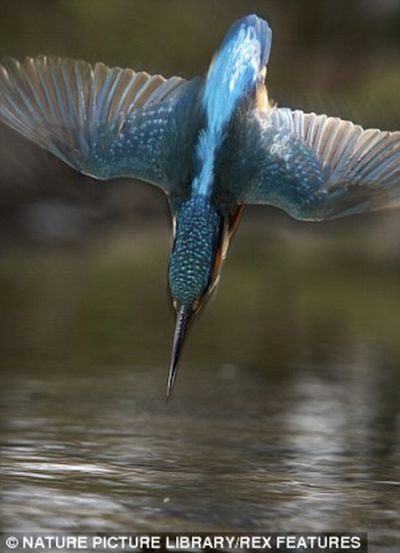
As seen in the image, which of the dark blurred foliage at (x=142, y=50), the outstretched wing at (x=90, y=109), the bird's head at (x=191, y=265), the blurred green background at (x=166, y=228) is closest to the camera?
the bird's head at (x=191, y=265)

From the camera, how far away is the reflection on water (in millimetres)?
5383

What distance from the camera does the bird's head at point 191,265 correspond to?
5.10m

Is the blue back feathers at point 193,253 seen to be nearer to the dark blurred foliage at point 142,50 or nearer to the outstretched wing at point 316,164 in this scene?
the outstretched wing at point 316,164

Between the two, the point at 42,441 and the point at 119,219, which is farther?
the point at 119,219

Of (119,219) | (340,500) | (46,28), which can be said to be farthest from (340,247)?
(340,500)

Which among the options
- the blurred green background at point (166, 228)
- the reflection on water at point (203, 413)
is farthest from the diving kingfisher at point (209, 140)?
the reflection on water at point (203, 413)

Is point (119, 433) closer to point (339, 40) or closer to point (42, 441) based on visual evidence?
point (42, 441)

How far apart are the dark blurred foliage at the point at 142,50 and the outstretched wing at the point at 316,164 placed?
728 centimetres

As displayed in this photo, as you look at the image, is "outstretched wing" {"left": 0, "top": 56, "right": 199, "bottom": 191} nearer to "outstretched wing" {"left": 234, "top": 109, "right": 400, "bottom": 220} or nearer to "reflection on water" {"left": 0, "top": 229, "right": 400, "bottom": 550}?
"outstretched wing" {"left": 234, "top": 109, "right": 400, "bottom": 220}

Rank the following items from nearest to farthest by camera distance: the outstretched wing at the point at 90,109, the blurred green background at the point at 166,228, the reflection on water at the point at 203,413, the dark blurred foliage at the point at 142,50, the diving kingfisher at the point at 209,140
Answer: the reflection on water at the point at 203,413 < the diving kingfisher at the point at 209,140 < the outstretched wing at the point at 90,109 < the blurred green background at the point at 166,228 < the dark blurred foliage at the point at 142,50

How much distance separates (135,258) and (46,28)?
267 inches

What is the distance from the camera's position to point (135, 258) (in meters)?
14.7

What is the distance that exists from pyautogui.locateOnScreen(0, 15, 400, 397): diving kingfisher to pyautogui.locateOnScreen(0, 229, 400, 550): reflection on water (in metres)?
0.49

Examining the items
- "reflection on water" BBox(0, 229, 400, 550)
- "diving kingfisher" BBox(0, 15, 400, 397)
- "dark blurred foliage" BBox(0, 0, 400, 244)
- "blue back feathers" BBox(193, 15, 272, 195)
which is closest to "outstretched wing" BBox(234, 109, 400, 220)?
"diving kingfisher" BBox(0, 15, 400, 397)
